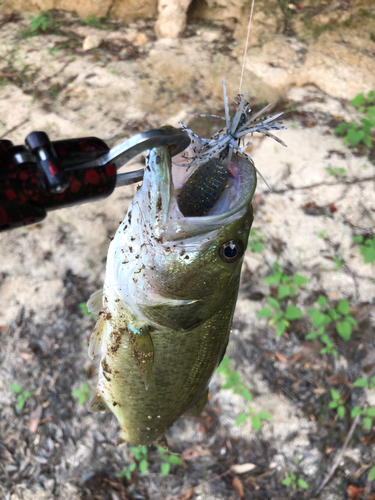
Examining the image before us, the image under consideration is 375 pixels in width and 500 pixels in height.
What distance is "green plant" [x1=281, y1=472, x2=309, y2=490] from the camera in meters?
2.77

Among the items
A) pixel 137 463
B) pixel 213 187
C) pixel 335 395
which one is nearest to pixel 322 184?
pixel 335 395

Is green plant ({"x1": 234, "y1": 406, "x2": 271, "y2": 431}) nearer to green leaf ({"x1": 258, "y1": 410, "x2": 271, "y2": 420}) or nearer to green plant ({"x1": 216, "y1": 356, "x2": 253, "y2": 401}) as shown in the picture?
green leaf ({"x1": 258, "y1": 410, "x2": 271, "y2": 420})

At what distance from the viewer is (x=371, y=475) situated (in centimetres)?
264

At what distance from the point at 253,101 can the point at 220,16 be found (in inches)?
82.7

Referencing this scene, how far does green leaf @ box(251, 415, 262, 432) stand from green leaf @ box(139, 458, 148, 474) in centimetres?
99

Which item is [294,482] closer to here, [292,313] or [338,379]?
[338,379]

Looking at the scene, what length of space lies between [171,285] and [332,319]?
8.34 ft

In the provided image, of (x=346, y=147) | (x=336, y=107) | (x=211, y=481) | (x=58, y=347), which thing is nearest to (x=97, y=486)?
(x=211, y=481)

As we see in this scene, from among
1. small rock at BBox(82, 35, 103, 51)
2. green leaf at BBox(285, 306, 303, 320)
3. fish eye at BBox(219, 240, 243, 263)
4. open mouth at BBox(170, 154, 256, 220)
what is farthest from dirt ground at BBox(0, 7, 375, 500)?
open mouth at BBox(170, 154, 256, 220)

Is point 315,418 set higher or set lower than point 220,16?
lower

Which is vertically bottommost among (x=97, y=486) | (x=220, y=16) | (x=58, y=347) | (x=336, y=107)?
(x=97, y=486)

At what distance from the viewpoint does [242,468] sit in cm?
283

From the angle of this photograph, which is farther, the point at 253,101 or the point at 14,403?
the point at 253,101

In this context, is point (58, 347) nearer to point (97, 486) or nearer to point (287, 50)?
point (97, 486)
